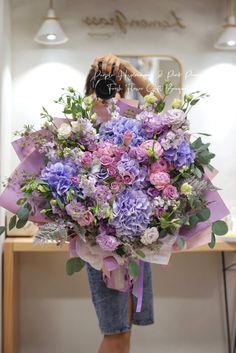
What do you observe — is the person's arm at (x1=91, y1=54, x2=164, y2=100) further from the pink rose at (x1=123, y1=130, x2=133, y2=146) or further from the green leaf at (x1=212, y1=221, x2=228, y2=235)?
the green leaf at (x1=212, y1=221, x2=228, y2=235)

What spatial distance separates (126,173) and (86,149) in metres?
0.15

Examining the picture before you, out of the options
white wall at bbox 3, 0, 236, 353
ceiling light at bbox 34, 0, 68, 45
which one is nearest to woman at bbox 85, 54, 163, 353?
ceiling light at bbox 34, 0, 68, 45

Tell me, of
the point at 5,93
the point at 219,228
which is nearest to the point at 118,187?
the point at 219,228

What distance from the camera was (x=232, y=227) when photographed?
268 cm

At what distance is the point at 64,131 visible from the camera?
124 cm

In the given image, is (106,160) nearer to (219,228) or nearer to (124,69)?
(219,228)

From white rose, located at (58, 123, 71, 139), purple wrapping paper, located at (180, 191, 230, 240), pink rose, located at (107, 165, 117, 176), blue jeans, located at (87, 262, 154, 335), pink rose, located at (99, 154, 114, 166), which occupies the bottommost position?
blue jeans, located at (87, 262, 154, 335)

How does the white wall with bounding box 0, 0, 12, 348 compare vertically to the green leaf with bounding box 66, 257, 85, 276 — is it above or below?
above

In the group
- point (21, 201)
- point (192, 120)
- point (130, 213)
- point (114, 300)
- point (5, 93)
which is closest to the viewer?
point (130, 213)

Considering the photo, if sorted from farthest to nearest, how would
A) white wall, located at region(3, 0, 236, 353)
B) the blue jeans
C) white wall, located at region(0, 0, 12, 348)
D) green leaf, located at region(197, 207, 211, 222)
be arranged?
white wall, located at region(3, 0, 236, 353) → white wall, located at region(0, 0, 12, 348) → the blue jeans → green leaf, located at region(197, 207, 211, 222)

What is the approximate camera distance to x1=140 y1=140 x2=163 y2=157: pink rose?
121cm

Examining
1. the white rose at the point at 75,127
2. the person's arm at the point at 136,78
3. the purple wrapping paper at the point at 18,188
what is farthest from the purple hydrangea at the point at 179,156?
the person's arm at the point at 136,78

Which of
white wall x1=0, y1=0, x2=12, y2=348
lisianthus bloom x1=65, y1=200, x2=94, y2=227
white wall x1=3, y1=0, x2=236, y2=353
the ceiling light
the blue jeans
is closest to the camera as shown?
lisianthus bloom x1=65, y1=200, x2=94, y2=227

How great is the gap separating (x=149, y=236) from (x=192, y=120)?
6.11 ft
